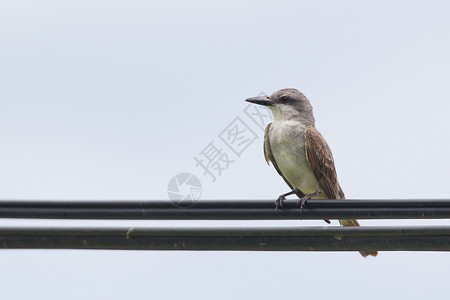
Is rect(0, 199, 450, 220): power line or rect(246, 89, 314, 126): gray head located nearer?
rect(0, 199, 450, 220): power line

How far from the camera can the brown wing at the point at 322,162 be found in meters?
10.1

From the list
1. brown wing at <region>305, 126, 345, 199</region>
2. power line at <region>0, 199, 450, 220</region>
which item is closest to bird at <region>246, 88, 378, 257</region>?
brown wing at <region>305, 126, 345, 199</region>

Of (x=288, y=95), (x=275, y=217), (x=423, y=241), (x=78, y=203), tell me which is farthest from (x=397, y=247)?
(x=288, y=95)

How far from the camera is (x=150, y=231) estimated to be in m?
6.04

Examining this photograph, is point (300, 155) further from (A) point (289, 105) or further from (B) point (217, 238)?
(B) point (217, 238)

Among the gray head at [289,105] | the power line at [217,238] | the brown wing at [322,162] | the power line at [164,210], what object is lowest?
the power line at [217,238]

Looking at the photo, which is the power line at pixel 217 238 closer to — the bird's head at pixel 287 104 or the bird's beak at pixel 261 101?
the bird's head at pixel 287 104

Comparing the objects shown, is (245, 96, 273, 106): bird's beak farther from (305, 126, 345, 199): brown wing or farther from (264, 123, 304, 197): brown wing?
(305, 126, 345, 199): brown wing

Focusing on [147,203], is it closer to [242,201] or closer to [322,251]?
[242,201]

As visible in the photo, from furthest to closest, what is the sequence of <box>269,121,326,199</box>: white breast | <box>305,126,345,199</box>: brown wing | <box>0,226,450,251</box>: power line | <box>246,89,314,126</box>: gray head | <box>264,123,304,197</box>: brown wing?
<box>246,89,314,126</box>: gray head < <box>264,123,304,197</box>: brown wing < <box>269,121,326,199</box>: white breast < <box>305,126,345,199</box>: brown wing < <box>0,226,450,251</box>: power line

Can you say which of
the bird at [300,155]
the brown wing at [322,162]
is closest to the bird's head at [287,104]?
the bird at [300,155]

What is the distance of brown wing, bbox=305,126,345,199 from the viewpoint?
10062 mm

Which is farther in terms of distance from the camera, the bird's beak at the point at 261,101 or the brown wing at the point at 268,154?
the bird's beak at the point at 261,101

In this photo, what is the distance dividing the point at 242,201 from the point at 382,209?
3.86 ft
